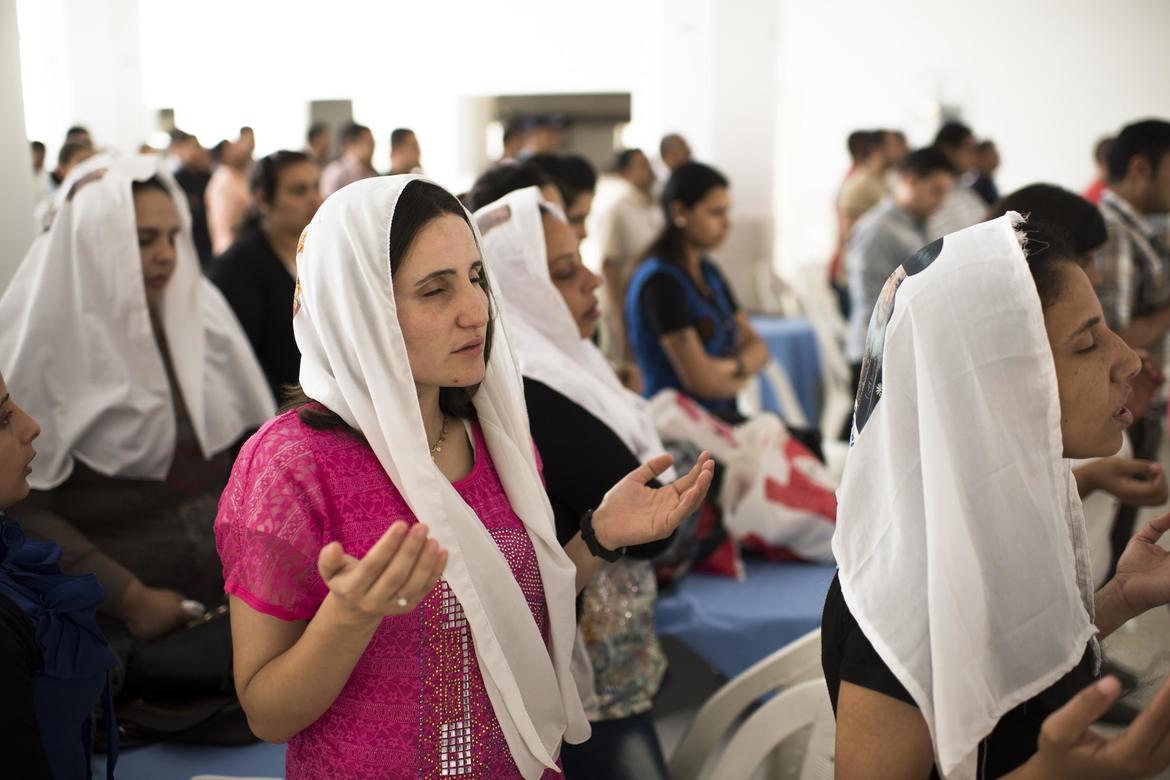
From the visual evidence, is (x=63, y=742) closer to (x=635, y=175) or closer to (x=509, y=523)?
(x=509, y=523)

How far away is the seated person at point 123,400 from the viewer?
1974mm

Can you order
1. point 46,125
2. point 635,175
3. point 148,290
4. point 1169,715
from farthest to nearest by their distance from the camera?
1. point 46,125
2. point 635,175
3. point 148,290
4. point 1169,715

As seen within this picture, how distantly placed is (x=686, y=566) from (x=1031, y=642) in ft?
4.69

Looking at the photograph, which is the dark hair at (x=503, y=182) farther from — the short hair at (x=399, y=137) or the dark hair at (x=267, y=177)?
the short hair at (x=399, y=137)

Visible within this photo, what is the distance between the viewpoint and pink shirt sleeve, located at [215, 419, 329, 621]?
1.18 m

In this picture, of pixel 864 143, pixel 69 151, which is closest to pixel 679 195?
pixel 864 143

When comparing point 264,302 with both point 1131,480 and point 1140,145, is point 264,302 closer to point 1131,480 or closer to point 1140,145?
point 1131,480

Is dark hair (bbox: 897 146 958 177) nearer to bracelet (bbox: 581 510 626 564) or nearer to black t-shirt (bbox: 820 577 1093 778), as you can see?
bracelet (bbox: 581 510 626 564)

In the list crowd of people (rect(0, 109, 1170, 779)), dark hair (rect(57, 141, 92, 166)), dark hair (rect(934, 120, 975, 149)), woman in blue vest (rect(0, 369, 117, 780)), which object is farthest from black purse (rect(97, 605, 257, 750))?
dark hair (rect(934, 120, 975, 149))

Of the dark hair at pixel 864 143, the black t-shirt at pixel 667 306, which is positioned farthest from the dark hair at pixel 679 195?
the dark hair at pixel 864 143

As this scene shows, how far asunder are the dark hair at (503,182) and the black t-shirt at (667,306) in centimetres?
80

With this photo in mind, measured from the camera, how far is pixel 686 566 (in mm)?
2525

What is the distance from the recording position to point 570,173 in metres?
3.56

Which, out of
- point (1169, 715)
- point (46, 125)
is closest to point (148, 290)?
point (1169, 715)
